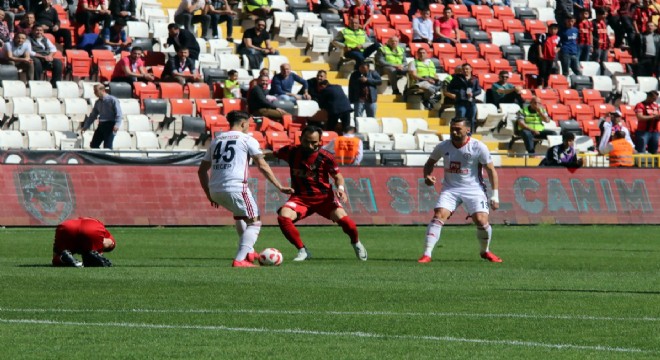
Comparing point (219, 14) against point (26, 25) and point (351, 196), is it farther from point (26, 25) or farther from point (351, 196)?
point (351, 196)

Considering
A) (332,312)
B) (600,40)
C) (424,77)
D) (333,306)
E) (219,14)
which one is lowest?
(600,40)

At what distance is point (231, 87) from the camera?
→ 33.2 metres

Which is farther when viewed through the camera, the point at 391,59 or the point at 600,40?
the point at 600,40

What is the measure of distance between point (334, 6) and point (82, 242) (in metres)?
23.1

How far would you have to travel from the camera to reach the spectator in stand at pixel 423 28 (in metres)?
38.9

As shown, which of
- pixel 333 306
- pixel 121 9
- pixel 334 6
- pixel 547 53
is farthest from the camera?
pixel 547 53

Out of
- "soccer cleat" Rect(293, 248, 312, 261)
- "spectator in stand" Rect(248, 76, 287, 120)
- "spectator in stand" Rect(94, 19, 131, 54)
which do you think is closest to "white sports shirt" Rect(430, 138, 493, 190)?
"soccer cleat" Rect(293, 248, 312, 261)

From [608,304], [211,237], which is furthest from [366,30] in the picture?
[608,304]

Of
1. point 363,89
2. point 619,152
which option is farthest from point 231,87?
point 619,152

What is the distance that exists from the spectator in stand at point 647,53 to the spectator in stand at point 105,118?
749 inches

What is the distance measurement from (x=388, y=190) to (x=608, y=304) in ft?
55.5

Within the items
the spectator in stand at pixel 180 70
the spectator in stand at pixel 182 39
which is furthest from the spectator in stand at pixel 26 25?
the spectator in stand at pixel 180 70

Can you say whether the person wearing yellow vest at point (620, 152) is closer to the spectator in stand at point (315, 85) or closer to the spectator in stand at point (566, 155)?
the spectator in stand at point (566, 155)

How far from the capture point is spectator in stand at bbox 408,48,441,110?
1446 inches
